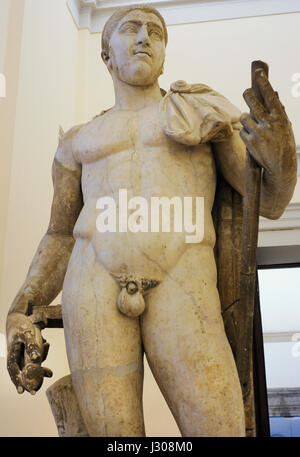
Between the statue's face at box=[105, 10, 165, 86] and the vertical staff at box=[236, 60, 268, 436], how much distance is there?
0.64 meters

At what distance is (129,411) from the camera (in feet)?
6.06

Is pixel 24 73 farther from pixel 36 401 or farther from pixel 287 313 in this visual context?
pixel 287 313

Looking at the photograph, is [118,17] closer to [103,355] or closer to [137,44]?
[137,44]

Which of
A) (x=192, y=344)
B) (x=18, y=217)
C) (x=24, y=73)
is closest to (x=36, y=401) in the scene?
(x=18, y=217)

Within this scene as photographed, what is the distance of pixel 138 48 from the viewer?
227 centimetres

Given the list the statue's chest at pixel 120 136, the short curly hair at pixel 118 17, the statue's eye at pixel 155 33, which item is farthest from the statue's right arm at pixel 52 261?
the statue's eye at pixel 155 33

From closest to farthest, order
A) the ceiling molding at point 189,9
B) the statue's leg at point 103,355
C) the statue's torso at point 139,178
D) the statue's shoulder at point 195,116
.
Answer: the statue's leg at point 103,355, the statue's torso at point 139,178, the statue's shoulder at point 195,116, the ceiling molding at point 189,9

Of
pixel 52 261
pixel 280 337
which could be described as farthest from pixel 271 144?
pixel 280 337

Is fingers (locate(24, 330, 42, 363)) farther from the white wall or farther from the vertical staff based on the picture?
the white wall

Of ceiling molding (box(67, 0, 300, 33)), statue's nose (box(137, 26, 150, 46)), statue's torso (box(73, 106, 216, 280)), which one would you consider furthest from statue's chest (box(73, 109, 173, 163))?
ceiling molding (box(67, 0, 300, 33))

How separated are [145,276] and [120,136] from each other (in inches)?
21.8

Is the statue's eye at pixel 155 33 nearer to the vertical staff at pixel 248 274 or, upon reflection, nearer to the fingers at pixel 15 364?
the vertical staff at pixel 248 274

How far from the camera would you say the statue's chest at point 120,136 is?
2.15m

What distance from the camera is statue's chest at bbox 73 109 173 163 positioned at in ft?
7.07
